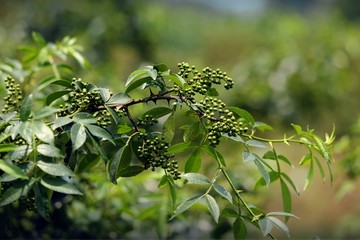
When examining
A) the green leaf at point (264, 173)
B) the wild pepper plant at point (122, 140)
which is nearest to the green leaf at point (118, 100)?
the wild pepper plant at point (122, 140)

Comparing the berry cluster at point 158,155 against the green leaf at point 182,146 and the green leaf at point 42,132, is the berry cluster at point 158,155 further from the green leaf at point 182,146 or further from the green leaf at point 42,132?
the green leaf at point 42,132

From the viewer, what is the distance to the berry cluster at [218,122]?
106 cm

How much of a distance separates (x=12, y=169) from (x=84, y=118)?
5.4 inches

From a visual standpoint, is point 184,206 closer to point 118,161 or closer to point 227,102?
point 118,161

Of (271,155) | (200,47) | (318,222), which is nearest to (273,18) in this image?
(200,47)

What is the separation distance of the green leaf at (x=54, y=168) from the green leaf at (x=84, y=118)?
8 cm

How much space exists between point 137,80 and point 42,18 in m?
3.02

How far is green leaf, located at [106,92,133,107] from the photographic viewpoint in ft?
3.56

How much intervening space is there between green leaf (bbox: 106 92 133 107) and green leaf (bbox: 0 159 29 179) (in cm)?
19

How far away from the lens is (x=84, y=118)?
3.43ft

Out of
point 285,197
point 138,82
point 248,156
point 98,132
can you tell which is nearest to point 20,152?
point 98,132

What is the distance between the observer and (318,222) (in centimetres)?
427

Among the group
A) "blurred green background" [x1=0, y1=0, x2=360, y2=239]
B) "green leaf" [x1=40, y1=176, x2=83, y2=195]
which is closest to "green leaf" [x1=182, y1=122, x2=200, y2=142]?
"green leaf" [x1=40, y1=176, x2=83, y2=195]

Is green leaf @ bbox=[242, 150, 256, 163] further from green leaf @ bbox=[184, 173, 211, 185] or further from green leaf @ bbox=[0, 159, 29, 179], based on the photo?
green leaf @ bbox=[0, 159, 29, 179]
